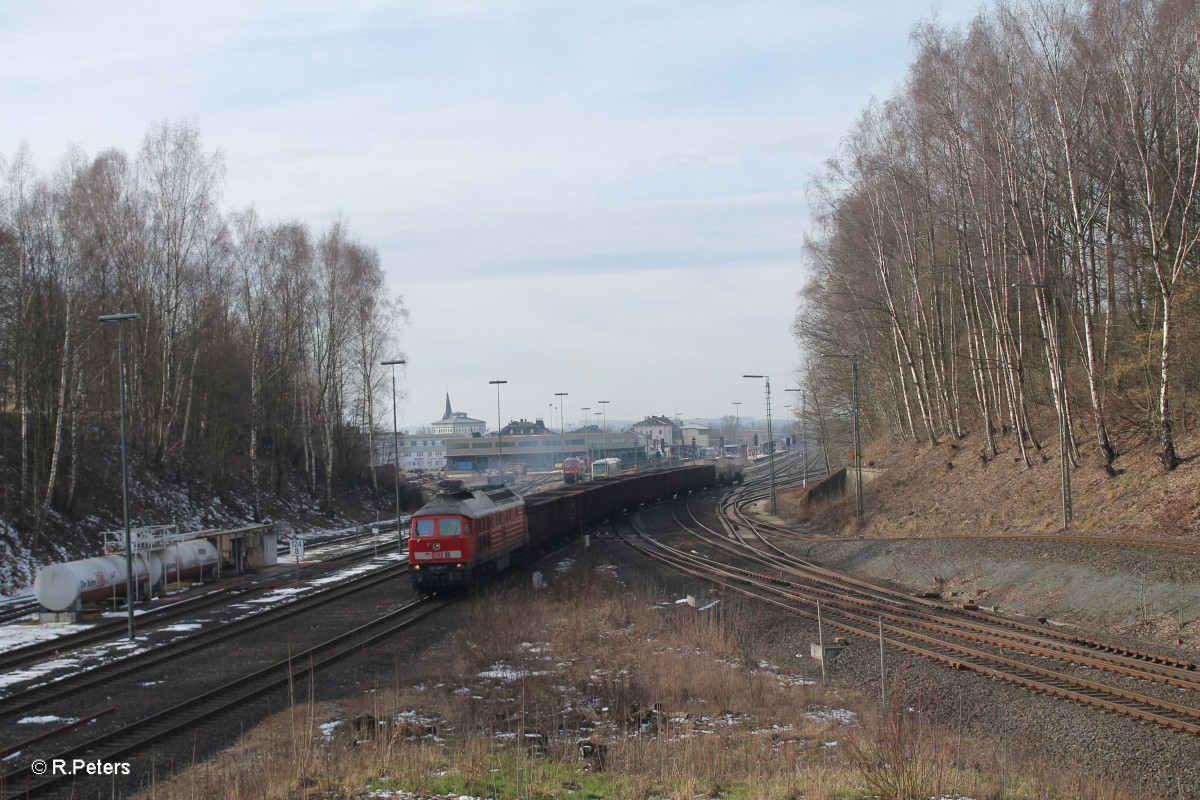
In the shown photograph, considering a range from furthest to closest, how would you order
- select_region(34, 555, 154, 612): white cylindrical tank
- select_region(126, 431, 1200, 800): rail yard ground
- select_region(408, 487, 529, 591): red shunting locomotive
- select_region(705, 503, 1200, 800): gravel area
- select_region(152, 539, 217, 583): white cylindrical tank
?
select_region(152, 539, 217, 583): white cylindrical tank
select_region(408, 487, 529, 591): red shunting locomotive
select_region(34, 555, 154, 612): white cylindrical tank
select_region(705, 503, 1200, 800): gravel area
select_region(126, 431, 1200, 800): rail yard ground

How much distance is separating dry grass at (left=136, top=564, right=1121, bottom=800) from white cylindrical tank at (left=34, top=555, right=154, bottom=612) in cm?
1075

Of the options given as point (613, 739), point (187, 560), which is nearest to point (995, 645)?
point (613, 739)

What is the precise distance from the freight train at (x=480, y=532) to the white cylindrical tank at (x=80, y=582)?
7.81 metres

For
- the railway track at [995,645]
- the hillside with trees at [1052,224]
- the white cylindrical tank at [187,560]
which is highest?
the hillside with trees at [1052,224]

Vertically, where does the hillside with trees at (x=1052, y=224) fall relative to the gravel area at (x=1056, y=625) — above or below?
above

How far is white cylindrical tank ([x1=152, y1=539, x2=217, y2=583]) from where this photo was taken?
26.2 m

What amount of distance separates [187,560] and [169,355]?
12868 mm

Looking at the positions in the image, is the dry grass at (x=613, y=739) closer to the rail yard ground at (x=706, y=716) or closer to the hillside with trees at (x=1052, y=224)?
the rail yard ground at (x=706, y=716)

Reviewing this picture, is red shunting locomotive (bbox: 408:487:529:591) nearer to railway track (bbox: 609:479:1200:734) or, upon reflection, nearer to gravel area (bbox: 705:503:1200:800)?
railway track (bbox: 609:479:1200:734)

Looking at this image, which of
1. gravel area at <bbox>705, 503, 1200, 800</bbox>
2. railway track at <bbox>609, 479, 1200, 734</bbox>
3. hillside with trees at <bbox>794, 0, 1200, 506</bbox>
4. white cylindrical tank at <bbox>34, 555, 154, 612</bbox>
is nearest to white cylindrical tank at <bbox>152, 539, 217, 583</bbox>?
white cylindrical tank at <bbox>34, 555, 154, 612</bbox>

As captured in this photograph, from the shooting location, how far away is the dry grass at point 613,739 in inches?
347

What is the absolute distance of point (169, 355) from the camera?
1454 inches

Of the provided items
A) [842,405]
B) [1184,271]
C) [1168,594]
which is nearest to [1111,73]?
[1184,271]

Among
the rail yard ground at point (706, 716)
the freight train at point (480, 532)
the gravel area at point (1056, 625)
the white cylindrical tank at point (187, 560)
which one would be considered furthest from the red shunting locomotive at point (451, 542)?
the gravel area at point (1056, 625)
